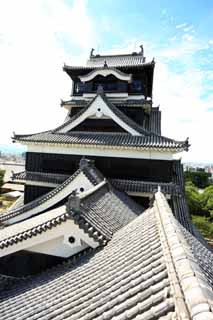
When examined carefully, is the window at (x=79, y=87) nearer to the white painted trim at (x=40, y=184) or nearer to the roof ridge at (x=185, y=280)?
the white painted trim at (x=40, y=184)

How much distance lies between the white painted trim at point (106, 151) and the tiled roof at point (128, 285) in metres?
4.99

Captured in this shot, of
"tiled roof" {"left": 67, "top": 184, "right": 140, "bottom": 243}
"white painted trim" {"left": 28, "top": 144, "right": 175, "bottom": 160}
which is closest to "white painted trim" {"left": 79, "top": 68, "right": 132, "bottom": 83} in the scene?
"white painted trim" {"left": 28, "top": 144, "right": 175, "bottom": 160}

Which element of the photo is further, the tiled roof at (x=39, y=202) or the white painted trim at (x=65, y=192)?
the tiled roof at (x=39, y=202)

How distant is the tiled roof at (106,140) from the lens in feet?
32.5

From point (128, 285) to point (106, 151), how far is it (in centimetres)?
820

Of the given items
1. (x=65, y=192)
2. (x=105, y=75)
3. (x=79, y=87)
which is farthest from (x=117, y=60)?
(x=65, y=192)

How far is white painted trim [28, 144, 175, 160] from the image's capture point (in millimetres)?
10405

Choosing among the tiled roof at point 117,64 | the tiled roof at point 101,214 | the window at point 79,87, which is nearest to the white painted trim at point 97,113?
the window at point 79,87

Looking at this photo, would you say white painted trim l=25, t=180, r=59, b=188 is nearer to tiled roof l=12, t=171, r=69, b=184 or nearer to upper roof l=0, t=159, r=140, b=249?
tiled roof l=12, t=171, r=69, b=184

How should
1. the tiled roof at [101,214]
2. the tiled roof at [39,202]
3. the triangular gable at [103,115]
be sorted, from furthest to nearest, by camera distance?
the triangular gable at [103,115] → the tiled roof at [39,202] → the tiled roof at [101,214]

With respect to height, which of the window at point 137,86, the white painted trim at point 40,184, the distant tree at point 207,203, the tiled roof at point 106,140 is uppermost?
the window at point 137,86

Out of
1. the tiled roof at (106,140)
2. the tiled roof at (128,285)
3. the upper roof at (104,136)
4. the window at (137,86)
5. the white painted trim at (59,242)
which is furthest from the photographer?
the window at (137,86)

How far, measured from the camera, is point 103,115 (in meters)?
11.8

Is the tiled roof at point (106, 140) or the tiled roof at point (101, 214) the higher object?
the tiled roof at point (106, 140)
